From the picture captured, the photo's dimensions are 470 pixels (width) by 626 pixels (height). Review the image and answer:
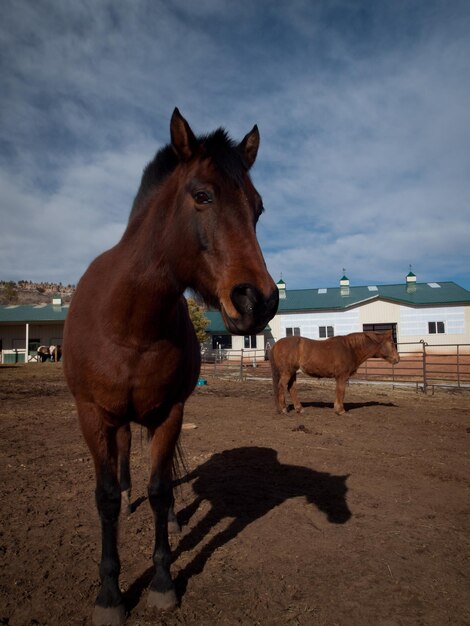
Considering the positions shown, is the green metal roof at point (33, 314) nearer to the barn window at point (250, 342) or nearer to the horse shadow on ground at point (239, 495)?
the barn window at point (250, 342)

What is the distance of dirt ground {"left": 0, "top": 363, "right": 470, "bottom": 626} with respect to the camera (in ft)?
8.08

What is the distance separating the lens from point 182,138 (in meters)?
2.26

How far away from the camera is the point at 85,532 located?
3387 mm

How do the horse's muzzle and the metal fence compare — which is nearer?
the horse's muzzle

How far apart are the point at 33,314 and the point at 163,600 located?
40579mm

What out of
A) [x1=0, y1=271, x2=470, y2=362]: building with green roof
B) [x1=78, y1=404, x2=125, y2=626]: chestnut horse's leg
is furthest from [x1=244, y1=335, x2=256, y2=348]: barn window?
[x1=78, y1=404, x2=125, y2=626]: chestnut horse's leg

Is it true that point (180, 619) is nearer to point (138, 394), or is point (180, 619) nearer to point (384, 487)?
point (138, 394)

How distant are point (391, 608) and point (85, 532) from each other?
2491 mm

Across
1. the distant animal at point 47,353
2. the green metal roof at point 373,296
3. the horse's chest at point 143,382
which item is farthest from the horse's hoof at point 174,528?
the green metal roof at point 373,296

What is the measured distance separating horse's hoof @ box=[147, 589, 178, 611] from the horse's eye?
2439 mm

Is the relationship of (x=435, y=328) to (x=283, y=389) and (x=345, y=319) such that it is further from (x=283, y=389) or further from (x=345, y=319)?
(x=283, y=389)

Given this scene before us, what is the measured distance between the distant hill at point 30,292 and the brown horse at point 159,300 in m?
54.2

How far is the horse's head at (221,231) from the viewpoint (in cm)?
183

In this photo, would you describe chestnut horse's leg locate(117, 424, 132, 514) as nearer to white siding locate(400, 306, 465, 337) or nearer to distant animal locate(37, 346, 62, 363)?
distant animal locate(37, 346, 62, 363)
